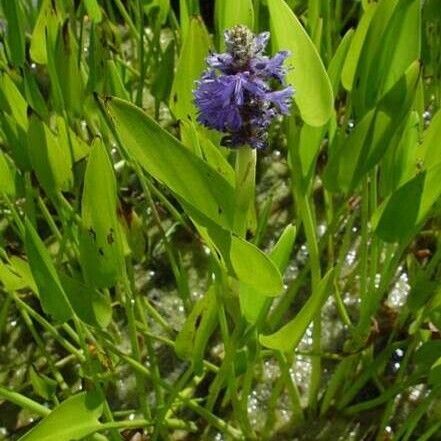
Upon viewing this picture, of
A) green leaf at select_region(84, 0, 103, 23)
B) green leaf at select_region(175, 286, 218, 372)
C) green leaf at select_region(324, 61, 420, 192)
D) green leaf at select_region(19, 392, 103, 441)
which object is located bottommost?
green leaf at select_region(19, 392, 103, 441)

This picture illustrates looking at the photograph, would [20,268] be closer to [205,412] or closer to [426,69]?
[205,412]

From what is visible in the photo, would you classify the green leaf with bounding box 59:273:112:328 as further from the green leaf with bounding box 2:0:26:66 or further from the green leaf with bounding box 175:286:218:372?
the green leaf with bounding box 2:0:26:66

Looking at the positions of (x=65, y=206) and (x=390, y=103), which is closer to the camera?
(x=390, y=103)

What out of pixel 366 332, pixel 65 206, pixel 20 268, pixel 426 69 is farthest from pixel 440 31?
pixel 20 268

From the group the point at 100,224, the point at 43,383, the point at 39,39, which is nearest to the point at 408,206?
the point at 100,224

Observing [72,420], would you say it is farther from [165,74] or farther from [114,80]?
[165,74]

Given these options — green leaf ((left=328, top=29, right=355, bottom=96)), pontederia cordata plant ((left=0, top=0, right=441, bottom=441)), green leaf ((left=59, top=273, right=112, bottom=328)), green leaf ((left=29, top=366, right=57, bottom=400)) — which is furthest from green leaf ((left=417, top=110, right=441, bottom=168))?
green leaf ((left=29, top=366, right=57, bottom=400))
